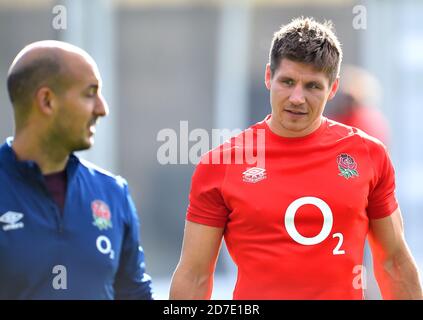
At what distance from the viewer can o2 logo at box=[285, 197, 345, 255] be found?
150 inches

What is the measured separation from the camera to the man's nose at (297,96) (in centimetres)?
386

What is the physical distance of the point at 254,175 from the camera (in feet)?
12.8

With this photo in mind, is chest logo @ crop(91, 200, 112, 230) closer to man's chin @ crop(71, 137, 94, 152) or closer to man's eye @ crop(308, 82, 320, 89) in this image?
man's chin @ crop(71, 137, 94, 152)

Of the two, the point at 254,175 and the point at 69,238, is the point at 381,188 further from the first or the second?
the point at 69,238

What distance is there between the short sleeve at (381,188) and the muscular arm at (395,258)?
0.10 ft

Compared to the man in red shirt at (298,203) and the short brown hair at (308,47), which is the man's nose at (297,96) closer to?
the man in red shirt at (298,203)

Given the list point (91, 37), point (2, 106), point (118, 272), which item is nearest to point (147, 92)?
point (91, 37)

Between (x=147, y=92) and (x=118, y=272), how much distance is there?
6.28 meters

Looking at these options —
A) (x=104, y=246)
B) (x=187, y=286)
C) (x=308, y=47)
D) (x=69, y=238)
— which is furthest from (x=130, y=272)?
(x=308, y=47)

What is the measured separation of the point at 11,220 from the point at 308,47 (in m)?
1.32

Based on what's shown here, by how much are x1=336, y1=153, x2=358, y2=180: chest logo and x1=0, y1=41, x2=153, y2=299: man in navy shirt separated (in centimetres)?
96
